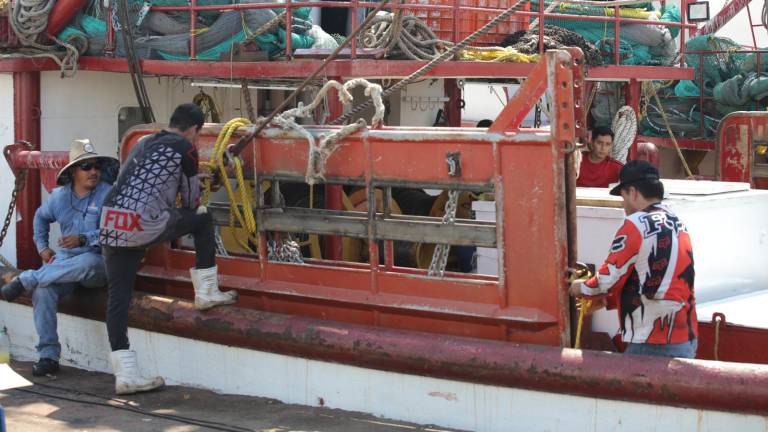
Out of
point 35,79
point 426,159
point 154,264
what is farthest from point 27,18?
point 426,159

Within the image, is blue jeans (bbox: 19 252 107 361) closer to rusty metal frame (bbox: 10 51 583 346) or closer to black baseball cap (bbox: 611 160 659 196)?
rusty metal frame (bbox: 10 51 583 346)

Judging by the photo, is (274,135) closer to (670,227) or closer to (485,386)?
(485,386)

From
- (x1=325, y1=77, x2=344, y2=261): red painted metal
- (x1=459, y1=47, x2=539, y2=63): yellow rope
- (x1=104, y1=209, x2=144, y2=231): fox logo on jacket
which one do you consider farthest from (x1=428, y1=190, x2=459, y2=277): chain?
(x1=459, y1=47, x2=539, y2=63): yellow rope

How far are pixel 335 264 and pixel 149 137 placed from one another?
1.37m

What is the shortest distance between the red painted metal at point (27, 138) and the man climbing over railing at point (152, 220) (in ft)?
6.32

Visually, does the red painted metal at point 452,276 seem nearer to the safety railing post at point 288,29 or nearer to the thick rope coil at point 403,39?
the safety railing post at point 288,29

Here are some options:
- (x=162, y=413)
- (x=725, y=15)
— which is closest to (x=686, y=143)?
(x=725, y=15)

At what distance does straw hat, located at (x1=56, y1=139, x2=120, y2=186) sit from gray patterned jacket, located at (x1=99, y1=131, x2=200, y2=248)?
34.2 inches

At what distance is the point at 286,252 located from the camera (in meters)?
7.06

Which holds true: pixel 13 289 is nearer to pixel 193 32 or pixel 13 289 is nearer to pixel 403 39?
pixel 193 32

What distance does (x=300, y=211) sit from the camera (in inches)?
271

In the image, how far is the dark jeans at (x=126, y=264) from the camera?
687 cm

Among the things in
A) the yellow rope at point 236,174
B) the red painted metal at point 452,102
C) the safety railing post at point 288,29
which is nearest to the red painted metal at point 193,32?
the safety railing post at point 288,29

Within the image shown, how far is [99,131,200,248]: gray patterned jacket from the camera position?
22.0ft
